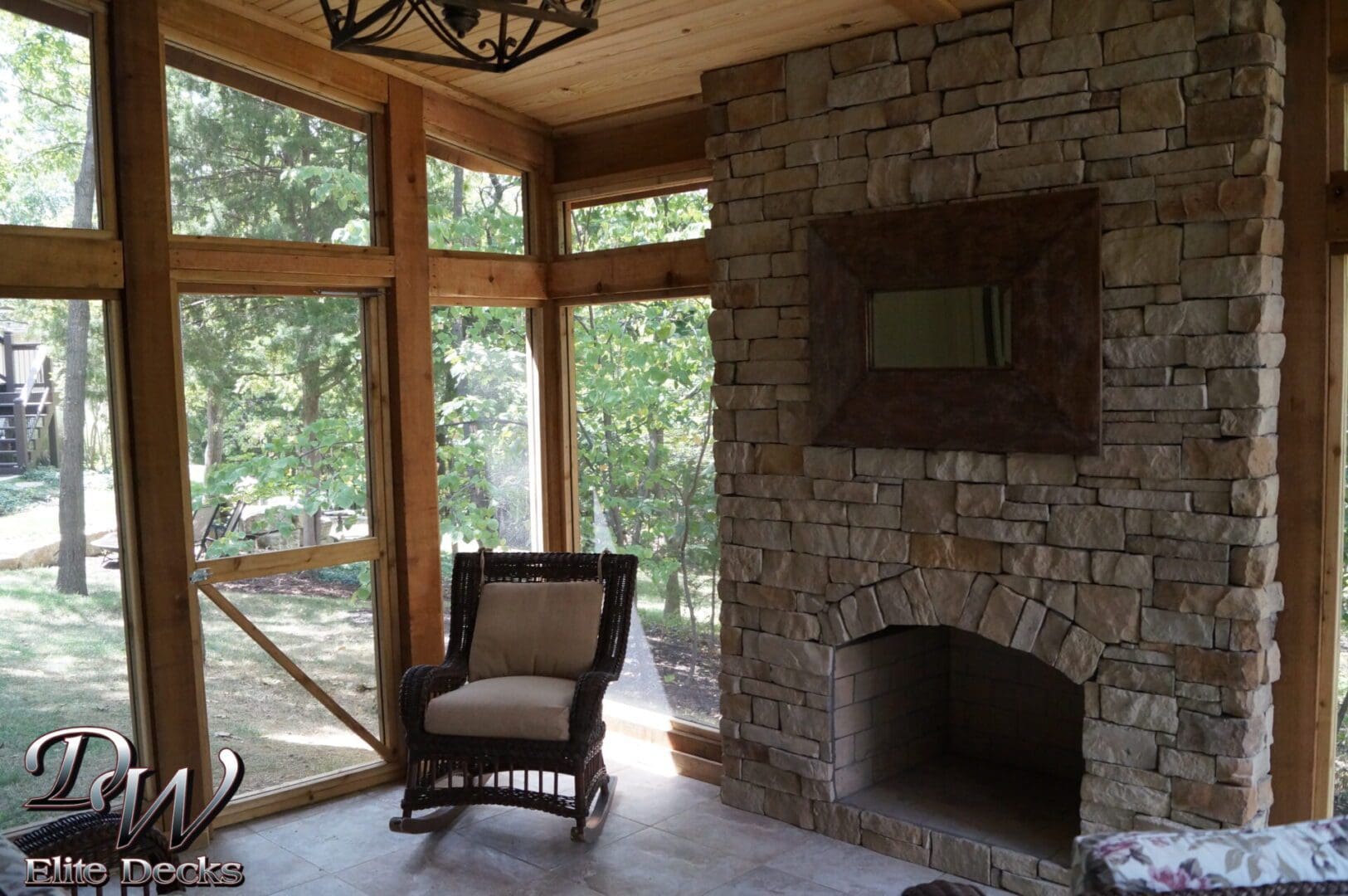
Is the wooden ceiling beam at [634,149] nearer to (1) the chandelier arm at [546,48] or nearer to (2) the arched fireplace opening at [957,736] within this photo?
(2) the arched fireplace opening at [957,736]

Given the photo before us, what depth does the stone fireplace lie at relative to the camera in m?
3.30

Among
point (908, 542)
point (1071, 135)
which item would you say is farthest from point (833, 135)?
point (908, 542)

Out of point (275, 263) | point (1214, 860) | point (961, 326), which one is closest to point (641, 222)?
point (275, 263)

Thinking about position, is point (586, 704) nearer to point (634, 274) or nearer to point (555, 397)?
point (555, 397)

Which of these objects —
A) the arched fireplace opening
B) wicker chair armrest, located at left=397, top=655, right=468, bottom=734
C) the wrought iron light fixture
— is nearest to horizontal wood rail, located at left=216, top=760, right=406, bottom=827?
wicker chair armrest, located at left=397, top=655, right=468, bottom=734

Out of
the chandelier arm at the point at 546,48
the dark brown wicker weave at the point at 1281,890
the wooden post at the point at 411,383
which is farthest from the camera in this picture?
the wooden post at the point at 411,383

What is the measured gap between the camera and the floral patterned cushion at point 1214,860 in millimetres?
1669

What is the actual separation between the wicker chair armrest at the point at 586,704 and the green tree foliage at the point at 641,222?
1.93m

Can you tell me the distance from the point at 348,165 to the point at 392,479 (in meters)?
1.33

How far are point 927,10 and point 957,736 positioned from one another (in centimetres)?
289

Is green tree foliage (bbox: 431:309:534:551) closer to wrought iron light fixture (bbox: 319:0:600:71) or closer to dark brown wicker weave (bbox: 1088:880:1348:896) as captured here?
wrought iron light fixture (bbox: 319:0:600:71)

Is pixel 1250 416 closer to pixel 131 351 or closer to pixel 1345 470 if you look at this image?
pixel 1345 470

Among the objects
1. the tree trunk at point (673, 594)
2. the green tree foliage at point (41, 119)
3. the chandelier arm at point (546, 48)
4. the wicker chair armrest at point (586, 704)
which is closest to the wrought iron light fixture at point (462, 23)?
the chandelier arm at point (546, 48)

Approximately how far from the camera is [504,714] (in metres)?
4.18
